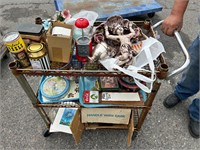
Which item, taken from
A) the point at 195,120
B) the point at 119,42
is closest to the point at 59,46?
the point at 119,42

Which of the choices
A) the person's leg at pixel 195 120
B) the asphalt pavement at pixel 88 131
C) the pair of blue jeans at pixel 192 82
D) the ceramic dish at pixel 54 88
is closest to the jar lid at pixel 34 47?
the ceramic dish at pixel 54 88

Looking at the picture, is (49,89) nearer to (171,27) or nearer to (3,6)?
(171,27)

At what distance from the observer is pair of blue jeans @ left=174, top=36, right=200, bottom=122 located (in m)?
1.17

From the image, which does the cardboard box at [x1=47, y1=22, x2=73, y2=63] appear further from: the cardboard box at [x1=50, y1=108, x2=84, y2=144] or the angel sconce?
the cardboard box at [x1=50, y1=108, x2=84, y2=144]

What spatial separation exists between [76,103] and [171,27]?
0.61 metres

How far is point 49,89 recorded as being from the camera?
101 cm

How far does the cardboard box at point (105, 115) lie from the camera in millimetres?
1052

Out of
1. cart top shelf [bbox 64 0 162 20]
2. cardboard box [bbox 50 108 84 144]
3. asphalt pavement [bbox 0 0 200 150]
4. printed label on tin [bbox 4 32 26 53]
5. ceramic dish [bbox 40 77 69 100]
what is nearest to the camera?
printed label on tin [bbox 4 32 26 53]

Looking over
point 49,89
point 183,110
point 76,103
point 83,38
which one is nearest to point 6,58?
point 49,89

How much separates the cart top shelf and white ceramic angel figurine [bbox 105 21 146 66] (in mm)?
1015

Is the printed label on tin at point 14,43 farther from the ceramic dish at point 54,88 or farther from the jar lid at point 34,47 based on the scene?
the ceramic dish at point 54,88

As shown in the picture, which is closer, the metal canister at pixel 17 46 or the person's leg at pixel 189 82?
the metal canister at pixel 17 46

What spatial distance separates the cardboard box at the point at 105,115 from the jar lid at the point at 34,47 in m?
0.44

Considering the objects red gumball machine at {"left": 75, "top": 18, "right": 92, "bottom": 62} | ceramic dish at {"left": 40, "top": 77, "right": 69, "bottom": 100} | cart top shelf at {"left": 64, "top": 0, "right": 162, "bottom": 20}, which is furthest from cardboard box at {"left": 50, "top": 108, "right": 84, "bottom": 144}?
cart top shelf at {"left": 64, "top": 0, "right": 162, "bottom": 20}
